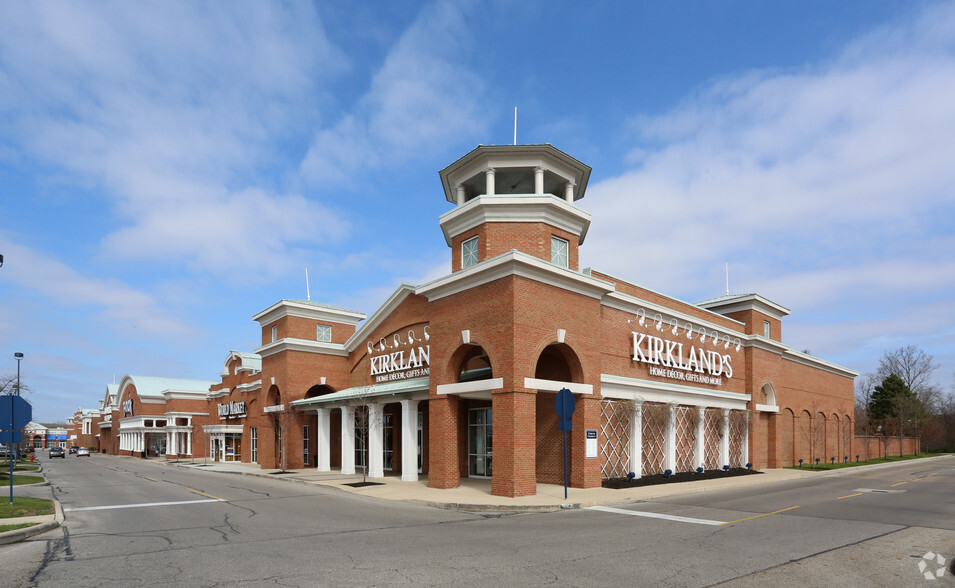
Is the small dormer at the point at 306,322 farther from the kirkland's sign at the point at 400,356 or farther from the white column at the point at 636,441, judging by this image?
the white column at the point at 636,441

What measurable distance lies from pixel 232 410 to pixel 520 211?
119 ft

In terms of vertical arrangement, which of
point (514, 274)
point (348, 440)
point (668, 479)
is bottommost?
point (668, 479)

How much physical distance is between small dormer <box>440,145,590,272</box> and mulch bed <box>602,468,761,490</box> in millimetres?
8398

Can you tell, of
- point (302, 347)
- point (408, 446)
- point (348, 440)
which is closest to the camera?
point (408, 446)

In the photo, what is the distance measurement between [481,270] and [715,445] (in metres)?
18.9

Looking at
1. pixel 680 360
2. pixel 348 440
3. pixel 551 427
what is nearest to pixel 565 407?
pixel 551 427

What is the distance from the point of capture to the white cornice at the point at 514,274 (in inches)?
803

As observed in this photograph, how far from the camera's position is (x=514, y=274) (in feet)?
66.9

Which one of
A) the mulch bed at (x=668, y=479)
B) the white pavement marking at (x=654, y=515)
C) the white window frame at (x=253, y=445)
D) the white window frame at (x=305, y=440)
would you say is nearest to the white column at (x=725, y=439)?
the mulch bed at (x=668, y=479)

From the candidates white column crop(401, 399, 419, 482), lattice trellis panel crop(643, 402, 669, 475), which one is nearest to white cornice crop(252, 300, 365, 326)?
white column crop(401, 399, 419, 482)

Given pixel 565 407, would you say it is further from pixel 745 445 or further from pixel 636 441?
Result: pixel 745 445

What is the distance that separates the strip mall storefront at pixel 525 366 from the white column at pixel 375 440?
7 centimetres

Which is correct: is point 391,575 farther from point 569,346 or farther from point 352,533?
point 569,346

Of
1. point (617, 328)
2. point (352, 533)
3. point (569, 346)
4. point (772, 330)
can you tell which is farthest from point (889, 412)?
point (352, 533)
